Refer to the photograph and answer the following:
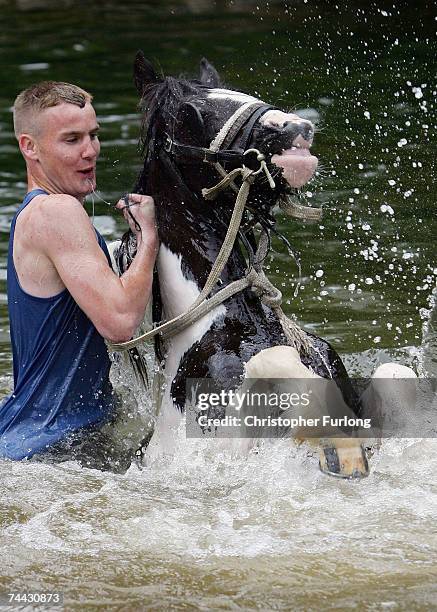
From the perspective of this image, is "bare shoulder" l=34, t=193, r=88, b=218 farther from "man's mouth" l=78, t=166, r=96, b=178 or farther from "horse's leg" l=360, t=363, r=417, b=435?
"horse's leg" l=360, t=363, r=417, b=435

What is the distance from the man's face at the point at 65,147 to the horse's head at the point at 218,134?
308 millimetres

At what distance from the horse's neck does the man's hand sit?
0.02 metres

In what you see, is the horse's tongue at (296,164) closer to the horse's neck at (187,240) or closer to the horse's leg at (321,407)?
the horse's neck at (187,240)

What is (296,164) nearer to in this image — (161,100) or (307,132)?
(307,132)

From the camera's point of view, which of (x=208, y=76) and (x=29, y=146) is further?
(x=29, y=146)

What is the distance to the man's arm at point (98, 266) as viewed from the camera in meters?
3.95

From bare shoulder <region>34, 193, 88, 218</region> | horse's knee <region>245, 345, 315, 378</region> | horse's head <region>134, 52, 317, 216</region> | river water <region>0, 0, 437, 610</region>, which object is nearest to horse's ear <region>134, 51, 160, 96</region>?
horse's head <region>134, 52, 317, 216</region>

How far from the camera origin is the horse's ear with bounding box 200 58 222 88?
4148 millimetres

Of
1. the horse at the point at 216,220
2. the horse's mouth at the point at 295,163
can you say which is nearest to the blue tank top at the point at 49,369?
the horse at the point at 216,220

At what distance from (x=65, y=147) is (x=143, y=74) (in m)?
0.39

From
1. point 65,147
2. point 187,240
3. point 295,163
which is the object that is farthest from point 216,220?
point 65,147

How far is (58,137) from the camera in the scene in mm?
4242

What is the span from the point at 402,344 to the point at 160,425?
2.28 metres

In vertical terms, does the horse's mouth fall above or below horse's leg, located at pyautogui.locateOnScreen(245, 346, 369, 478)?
above
